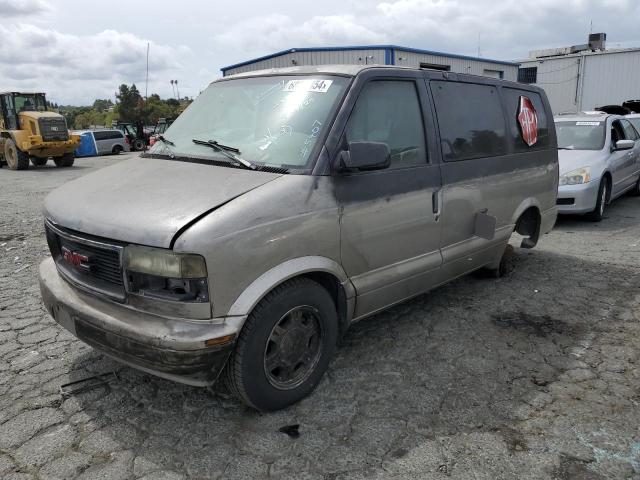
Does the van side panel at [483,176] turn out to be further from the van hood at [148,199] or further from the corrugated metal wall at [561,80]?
the corrugated metal wall at [561,80]

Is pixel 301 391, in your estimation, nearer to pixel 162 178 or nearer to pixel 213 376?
pixel 213 376

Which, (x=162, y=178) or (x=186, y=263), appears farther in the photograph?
(x=162, y=178)

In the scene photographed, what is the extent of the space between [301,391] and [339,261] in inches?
31.5

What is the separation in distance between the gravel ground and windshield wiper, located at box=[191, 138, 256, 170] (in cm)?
133

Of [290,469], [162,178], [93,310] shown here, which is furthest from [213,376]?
[162,178]

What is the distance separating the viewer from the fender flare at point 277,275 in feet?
8.32

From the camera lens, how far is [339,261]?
3.04m

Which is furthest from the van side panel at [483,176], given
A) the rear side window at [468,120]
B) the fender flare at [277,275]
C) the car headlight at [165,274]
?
the car headlight at [165,274]

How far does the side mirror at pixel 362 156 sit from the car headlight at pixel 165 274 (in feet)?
3.38

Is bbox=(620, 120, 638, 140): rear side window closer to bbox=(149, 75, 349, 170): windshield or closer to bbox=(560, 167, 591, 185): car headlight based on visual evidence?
bbox=(560, 167, 591, 185): car headlight

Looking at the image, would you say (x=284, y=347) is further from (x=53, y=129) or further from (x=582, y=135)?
(x=53, y=129)

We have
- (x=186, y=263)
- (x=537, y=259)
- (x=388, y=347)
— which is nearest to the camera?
(x=186, y=263)

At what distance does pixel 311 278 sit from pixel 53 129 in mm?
20965

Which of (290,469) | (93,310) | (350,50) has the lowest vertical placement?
(290,469)
